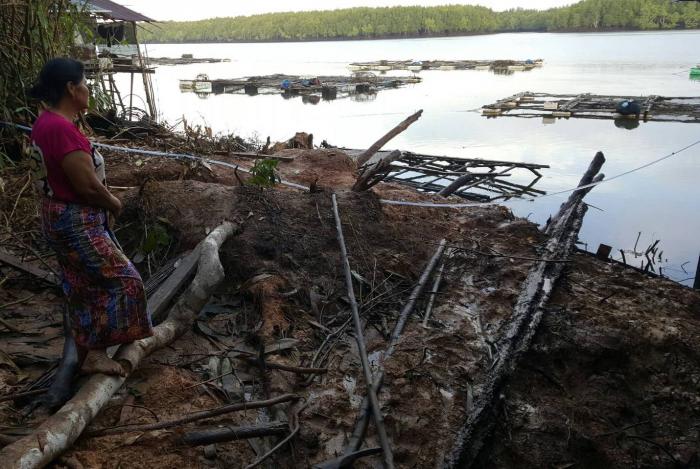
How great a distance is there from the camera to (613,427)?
145 inches

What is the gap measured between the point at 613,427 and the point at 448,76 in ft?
126

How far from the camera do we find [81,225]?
267 centimetres

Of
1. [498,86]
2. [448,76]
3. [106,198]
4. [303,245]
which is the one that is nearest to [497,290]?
[303,245]

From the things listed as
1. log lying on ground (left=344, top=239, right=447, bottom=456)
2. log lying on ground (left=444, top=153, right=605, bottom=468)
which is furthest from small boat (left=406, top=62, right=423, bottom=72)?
log lying on ground (left=344, top=239, right=447, bottom=456)

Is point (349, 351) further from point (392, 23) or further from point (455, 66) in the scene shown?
point (392, 23)

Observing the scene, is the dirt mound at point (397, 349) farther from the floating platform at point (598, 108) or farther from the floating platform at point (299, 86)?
the floating platform at point (299, 86)

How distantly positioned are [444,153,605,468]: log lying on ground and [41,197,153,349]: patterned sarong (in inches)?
78.4

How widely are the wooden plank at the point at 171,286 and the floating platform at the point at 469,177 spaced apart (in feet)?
19.8

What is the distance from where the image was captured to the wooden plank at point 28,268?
164 inches

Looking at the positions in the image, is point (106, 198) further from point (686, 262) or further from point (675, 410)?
point (686, 262)

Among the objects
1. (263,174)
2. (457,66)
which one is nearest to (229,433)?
(263,174)

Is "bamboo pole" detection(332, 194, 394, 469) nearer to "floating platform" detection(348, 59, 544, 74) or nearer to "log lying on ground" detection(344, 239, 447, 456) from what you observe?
"log lying on ground" detection(344, 239, 447, 456)

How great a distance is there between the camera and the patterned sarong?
2658 mm

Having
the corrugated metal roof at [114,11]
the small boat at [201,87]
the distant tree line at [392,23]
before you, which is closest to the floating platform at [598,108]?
the corrugated metal roof at [114,11]
